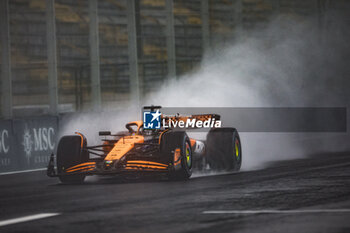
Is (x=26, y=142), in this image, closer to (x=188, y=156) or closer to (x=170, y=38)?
(x=188, y=156)

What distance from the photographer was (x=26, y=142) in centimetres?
2130

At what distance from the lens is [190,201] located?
Answer: 11.6 m

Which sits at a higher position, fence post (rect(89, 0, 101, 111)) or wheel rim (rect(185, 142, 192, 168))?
fence post (rect(89, 0, 101, 111))

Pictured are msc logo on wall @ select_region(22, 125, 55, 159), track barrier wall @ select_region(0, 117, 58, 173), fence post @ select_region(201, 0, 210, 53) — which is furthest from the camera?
fence post @ select_region(201, 0, 210, 53)

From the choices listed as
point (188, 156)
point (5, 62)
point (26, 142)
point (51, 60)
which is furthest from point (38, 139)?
point (188, 156)

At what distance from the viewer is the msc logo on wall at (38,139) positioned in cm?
2131

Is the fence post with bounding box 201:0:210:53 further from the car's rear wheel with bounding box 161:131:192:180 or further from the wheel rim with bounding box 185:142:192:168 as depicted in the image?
the car's rear wheel with bounding box 161:131:192:180

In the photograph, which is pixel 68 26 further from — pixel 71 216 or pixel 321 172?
pixel 71 216

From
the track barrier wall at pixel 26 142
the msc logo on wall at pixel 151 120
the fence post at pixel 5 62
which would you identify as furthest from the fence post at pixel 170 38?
the msc logo on wall at pixel 151 120

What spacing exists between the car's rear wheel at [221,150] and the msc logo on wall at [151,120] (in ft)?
5.08

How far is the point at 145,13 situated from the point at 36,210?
35573 mm

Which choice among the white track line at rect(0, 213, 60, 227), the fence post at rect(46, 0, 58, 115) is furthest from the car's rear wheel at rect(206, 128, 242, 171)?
the fence post at rect(46, 0, 58, 115)

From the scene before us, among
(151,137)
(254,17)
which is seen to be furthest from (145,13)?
(151,137)

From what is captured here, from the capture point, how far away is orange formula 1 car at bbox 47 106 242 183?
14.7m
